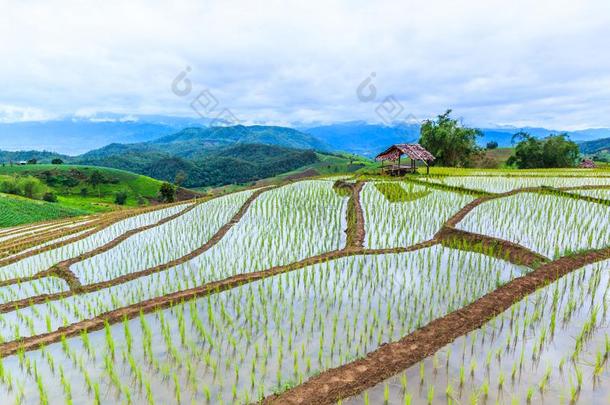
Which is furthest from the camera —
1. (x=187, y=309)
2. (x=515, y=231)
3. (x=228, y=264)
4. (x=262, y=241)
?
(x=262, y=241)

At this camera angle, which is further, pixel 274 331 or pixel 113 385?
pixel 274 331

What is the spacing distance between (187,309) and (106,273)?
3.63m

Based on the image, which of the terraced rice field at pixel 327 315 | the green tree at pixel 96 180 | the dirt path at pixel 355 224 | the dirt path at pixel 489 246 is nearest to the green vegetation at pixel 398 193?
the dirt path at pixel 355 224

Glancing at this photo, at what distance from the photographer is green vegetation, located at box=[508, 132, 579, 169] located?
4356 cm

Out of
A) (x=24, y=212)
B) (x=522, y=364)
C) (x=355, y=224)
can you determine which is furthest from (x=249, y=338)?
(x=24, y=212)

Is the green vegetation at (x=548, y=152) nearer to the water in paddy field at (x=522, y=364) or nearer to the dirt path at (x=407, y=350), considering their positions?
the dirt path at (x=407, y=350)

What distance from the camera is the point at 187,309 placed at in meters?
5.62

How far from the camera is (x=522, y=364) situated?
3812 mm

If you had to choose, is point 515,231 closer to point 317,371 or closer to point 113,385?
point 317,371

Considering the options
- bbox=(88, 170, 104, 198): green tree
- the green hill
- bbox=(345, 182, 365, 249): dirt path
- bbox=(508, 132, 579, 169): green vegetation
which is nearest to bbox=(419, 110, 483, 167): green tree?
bbox=(508, 132, 579, 169): green vegetation

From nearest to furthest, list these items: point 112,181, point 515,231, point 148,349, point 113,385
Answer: point 113,385 < point 148,349 < point 515,231 < point 112,181

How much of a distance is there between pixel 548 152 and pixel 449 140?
1331 cm

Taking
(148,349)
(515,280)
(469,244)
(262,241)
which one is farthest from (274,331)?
(469,244)

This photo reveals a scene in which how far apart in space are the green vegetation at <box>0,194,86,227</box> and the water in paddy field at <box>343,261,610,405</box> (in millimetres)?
32786
